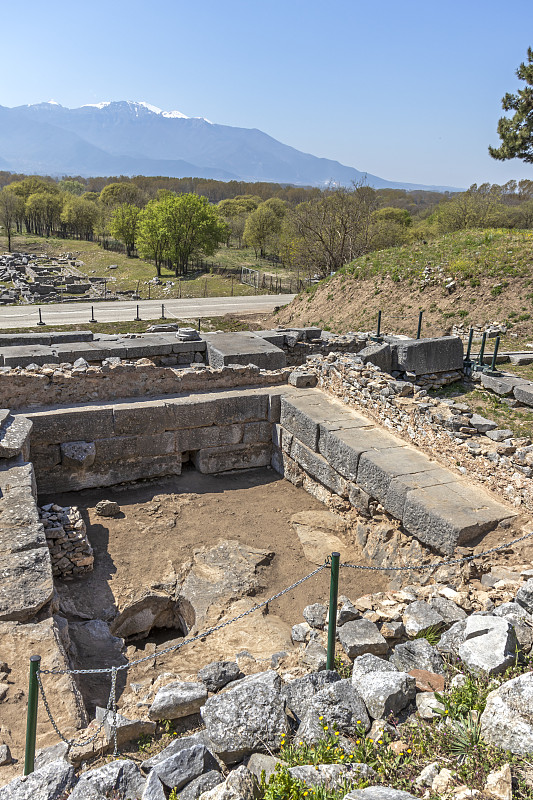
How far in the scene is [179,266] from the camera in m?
51.0

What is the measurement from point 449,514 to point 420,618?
1717 mm

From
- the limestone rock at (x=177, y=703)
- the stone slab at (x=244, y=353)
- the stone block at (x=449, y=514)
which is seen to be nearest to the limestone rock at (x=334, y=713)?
the limestone rock at (x=177, y=703)

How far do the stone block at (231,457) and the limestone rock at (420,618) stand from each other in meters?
5.52

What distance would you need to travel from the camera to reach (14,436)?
8.11m

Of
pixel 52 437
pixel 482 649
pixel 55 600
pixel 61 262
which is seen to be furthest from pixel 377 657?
pixel 61 262

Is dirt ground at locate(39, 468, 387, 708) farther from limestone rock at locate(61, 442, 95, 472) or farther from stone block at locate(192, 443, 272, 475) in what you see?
limestone rock at locate(61, 442, 95, 472)

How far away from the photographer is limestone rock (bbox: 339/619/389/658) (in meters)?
4.61

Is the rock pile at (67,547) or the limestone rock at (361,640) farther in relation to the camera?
the rock pile at (67,547)

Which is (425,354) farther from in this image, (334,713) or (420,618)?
(334,713)

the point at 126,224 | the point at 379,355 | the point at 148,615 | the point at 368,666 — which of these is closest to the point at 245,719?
the point at 368,666

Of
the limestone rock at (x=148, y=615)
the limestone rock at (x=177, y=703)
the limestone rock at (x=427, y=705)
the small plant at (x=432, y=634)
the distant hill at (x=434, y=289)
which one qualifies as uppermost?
the distant hill at (x=434, y=289)

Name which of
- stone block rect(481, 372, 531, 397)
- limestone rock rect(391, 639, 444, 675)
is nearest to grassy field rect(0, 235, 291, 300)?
stone block rect(481, 372, 531, 397)

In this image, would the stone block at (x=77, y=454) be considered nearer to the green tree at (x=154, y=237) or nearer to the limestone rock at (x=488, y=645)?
the limestone rock at (x=488, y=645)

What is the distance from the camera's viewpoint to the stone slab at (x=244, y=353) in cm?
1192
